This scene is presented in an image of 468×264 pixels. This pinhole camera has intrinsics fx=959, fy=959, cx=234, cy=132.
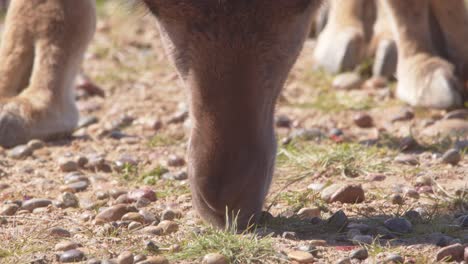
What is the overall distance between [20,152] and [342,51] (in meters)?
2.65

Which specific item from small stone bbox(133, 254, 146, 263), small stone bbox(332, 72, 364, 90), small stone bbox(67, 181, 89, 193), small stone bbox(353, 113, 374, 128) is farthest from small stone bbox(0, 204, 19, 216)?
small stone bbox(332, 72, 364, 90)

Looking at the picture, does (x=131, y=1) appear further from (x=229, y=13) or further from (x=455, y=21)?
(x=455, y=21)

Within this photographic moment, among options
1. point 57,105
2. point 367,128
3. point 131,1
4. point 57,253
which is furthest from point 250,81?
point 367,128

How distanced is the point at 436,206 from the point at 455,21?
91.9 inches

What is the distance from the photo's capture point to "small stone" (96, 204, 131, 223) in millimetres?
3928

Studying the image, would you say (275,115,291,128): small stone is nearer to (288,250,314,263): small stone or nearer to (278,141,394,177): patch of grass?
(278,141,394,177): patch of grass

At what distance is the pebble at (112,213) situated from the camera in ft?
12.9

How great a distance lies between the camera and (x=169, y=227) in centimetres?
375

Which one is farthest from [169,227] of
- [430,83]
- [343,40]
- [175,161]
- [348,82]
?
[343,40]

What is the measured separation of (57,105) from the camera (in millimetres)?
5273

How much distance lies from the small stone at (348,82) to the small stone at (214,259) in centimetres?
357

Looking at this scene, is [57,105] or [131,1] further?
[57,105]

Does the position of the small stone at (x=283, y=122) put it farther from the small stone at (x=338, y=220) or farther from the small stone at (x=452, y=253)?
the small stone at (x=452, y=253)

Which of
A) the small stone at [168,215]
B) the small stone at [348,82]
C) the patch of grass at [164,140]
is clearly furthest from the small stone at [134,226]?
the small stone at [348,82]
